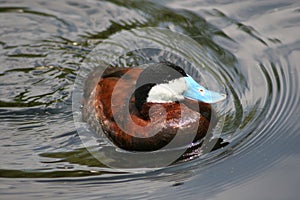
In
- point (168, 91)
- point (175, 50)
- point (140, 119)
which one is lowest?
point (140, 119)

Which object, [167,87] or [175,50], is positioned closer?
[167,87]

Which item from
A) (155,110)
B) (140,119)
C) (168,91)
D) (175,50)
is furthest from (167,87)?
(175,50)

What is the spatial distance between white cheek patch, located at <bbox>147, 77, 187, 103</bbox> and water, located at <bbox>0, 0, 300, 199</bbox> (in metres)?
0.48

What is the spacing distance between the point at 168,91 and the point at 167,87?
62 mm

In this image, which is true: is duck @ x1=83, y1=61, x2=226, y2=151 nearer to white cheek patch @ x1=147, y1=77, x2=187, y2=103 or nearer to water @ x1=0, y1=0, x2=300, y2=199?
white cheek patch @ x1=147, y1=77, x2=187, y2=103

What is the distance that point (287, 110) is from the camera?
5.04 metres

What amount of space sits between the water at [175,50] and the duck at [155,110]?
26cm

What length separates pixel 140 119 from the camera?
16.3ft

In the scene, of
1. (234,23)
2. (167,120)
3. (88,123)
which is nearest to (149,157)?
(167,120)

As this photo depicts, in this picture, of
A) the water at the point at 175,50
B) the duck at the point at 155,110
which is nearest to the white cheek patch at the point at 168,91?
the duck at the point at 155,110

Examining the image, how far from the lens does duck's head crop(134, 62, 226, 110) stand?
481 centimetres

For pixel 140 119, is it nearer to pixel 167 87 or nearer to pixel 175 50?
pixel 167 87

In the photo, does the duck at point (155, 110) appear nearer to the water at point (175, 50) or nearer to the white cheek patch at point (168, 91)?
the white cheek patch at point (168, 91)

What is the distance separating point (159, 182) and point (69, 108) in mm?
1531
